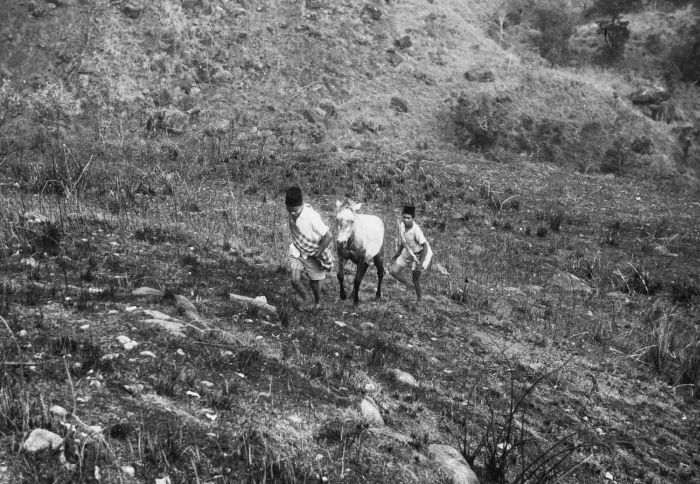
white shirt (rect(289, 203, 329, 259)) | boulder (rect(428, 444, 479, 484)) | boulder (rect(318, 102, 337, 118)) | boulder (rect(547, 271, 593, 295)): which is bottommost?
boulder (rect(547, 271, 593, 295))

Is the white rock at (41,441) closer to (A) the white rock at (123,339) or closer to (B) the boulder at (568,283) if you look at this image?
(A) the white rock at (123,339)

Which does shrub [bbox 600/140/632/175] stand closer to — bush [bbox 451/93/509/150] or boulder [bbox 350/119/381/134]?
bush [bbox 451/93/509/150]

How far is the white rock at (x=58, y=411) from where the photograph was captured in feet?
13.5

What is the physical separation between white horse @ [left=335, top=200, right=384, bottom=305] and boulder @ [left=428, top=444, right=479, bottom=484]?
3.81 meters

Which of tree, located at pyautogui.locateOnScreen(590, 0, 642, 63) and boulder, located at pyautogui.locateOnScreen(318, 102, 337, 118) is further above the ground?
tree, located at pyautogui.locateOnScreen(590, 0, 642, 63)

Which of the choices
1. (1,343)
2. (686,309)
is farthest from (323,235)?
(686,309)

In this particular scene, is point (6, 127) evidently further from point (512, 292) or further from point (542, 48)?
point (542, 48)

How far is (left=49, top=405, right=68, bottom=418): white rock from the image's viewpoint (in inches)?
162

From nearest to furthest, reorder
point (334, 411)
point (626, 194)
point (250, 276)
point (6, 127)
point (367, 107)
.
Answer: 1. point (334, 411)
2. point (250, 276)
3. point (6, 127)
4. point (626, 194)
5. point (367, 107)

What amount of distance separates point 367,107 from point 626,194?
10683 mm

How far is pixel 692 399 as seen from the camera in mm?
8414

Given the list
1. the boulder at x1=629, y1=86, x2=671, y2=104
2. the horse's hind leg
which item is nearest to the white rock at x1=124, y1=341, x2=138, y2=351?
the horse's hind leg

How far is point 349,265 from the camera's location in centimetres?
1223

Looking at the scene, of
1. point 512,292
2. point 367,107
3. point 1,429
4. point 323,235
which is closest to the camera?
point 1,429
